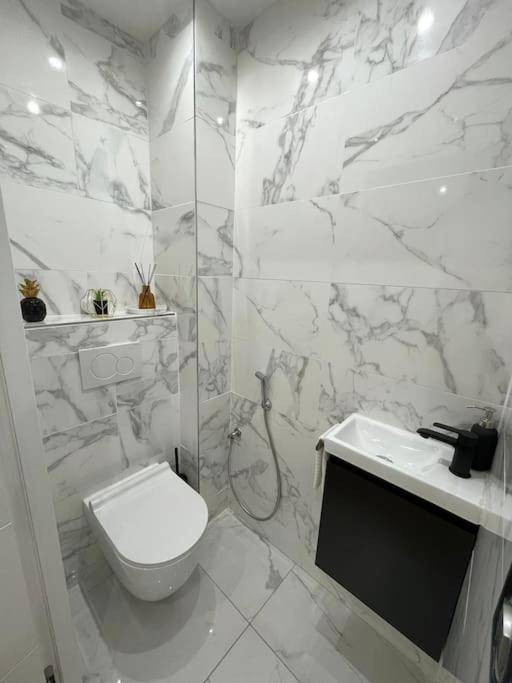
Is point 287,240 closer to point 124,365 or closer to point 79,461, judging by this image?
point 124,365

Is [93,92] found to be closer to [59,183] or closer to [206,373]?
[59,183]

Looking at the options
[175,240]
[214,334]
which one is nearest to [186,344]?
[214,334]

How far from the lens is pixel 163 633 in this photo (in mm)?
1268

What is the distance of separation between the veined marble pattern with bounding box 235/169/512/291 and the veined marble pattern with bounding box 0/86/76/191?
896 mm

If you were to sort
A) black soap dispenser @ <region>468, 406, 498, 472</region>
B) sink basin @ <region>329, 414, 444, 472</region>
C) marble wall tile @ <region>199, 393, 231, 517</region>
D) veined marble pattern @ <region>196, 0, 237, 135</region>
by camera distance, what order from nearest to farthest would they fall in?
1. black soap dispenser @ <region>468, 406, 498, 472</region>
2. sink basin @ <region>329, 414, 444, 472</region>
3. veined marble pattern @ <region>196, 0, 237, 135</region>
4. marble wall tile @ <region>199, 393, 231, 517</region>

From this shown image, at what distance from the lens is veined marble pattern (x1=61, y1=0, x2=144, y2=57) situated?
1.22 meters

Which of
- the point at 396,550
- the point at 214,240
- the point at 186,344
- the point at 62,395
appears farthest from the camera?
the point at 186,344

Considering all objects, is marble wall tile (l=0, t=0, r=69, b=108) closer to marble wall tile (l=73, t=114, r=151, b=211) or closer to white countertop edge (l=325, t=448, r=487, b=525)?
marble wall tile (l=73, t=114, r=151, b=211)

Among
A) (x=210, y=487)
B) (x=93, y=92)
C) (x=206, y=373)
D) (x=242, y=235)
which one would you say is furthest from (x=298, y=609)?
(x=93, y=92)

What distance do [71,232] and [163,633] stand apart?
189cm

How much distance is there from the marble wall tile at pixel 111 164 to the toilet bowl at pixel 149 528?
148cm

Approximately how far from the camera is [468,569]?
80 cm

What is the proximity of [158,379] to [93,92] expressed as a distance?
1425 mm

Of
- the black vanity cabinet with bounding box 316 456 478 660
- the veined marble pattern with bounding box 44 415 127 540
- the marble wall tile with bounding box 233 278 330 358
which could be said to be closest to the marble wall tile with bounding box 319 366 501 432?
the marble wall tile with bounding box 233 278 330 358
